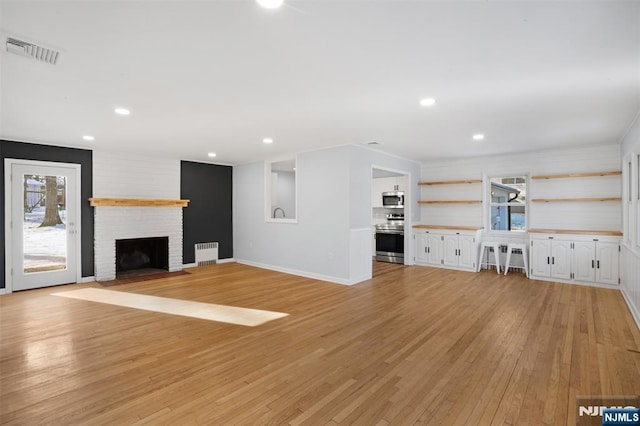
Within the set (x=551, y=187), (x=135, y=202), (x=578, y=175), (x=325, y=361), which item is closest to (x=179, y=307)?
(x=325, y=361)

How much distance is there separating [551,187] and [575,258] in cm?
149

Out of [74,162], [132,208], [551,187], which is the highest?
[74,162]

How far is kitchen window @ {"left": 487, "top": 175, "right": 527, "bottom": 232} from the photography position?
6812 millimetres

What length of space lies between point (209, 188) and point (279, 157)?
2181mm

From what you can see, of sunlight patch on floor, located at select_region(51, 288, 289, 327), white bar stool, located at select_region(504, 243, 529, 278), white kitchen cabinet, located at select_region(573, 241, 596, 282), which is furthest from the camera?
white bar stool, located at select_region(504, 243, 529, 278)

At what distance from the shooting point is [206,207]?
778cm

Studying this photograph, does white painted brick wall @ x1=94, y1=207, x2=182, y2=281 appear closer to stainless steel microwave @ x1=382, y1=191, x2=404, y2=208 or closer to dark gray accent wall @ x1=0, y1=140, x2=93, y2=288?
dark gray accent wall @ x1=0, y1=140, x2=93, y2=288

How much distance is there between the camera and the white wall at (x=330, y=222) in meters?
5.68

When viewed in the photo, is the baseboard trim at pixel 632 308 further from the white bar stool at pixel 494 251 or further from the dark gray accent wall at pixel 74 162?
the dark gray accent wall at pixel 74 162

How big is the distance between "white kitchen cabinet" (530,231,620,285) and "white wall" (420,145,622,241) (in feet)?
2.09

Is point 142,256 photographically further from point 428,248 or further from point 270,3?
point 270,3

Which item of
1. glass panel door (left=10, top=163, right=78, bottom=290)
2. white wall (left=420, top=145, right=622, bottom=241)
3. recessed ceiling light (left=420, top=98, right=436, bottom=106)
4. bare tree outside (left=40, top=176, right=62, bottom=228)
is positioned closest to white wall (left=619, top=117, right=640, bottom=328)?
white wall (left=420, top=145, right=622, bottom=241)

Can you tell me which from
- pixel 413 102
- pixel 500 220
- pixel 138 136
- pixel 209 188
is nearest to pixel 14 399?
pixel 138 136

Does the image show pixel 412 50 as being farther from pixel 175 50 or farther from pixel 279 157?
pixel 279 157
